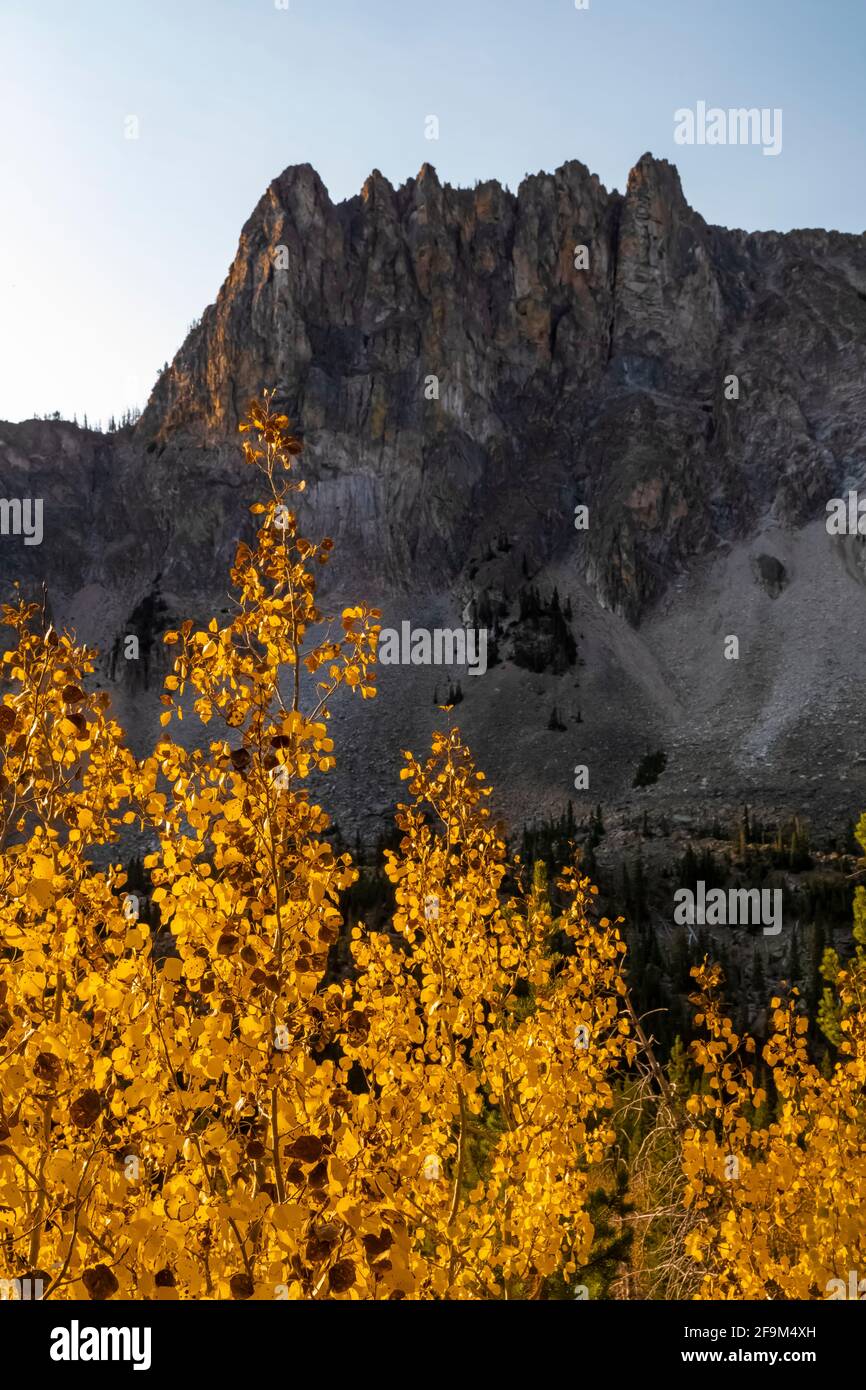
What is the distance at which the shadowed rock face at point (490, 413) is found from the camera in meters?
109

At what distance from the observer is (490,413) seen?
398 feet

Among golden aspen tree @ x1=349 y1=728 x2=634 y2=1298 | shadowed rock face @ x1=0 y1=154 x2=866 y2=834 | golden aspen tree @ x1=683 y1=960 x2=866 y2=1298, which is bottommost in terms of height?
golden aspen tree @ x1=683 y1=960 x2=866 y2=1298

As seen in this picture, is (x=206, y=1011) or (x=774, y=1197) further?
(x=774, y=1197)

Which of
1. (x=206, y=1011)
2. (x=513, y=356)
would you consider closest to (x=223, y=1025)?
(x=206, y=1011)

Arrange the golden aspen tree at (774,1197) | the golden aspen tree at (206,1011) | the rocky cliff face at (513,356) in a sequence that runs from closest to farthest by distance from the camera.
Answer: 1. the golden aspen tree at (206,1011)
2. the golden aspen tree at (774,1197)
3. the rocky cliff face at (513,356)

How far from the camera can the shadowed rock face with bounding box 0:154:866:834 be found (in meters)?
109

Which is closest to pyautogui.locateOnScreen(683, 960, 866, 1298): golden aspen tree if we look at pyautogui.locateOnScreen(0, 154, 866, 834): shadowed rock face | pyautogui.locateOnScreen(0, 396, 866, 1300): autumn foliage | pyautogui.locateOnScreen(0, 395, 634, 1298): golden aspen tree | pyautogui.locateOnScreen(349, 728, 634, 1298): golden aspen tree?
pyautogui.locateOnScreen(349, 728, 634, 1298): golden aspen tree

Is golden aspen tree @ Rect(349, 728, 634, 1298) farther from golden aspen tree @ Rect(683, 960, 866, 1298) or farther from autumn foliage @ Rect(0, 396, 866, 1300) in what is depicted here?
golden aspen tree @ Rect(683, 960, 866, 1298)

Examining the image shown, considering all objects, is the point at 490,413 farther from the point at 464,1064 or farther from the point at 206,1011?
the point at 206,1011

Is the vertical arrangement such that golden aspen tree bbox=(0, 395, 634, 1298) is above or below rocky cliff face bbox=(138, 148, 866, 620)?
below

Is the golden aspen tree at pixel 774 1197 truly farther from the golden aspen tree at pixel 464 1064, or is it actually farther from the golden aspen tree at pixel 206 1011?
the golden aspen tree at pixel 206 1011

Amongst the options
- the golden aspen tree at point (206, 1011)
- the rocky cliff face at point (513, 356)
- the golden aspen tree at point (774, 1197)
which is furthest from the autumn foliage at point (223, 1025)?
the rocky cliff face at point (513, 356)
